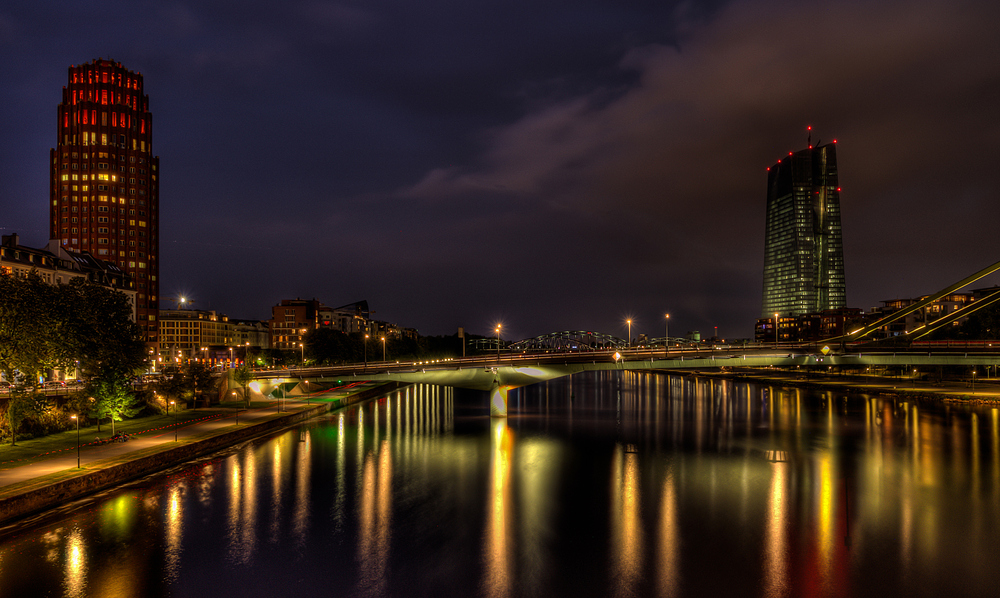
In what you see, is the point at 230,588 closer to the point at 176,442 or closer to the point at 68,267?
the point at 176,442

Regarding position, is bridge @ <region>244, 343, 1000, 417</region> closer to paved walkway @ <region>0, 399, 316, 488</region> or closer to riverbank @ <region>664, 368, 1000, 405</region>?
paved walkway @ <region>0, 399, 316, 488</region>

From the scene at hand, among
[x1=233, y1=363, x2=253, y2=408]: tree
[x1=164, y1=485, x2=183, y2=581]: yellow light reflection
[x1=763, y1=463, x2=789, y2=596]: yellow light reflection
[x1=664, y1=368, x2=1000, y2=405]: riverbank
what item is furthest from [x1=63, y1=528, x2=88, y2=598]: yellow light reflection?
[x1=664, y1=368, x2=1000, y2=405]: riverbank

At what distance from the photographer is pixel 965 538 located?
71.9 ft

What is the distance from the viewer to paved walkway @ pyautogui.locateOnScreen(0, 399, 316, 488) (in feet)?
83.6

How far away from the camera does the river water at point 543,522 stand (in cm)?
1762

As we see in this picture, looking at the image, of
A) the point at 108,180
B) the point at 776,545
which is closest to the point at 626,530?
the point at 776,545

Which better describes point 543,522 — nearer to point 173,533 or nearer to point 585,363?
point 173,533

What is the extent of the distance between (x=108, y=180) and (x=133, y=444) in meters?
121

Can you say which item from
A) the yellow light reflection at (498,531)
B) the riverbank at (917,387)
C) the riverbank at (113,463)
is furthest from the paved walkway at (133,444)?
the riverbank at (917,387)

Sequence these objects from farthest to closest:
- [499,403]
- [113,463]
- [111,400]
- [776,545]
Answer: [499,403] < [111,400] < [113,463] < [776,545]

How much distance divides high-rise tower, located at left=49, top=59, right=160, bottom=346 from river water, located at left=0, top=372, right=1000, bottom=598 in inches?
4302

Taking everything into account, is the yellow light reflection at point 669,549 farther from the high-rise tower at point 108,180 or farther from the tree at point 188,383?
the high-rise tower at point 108,180

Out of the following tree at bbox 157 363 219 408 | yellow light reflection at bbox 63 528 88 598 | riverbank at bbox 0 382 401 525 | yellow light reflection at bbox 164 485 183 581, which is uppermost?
tree at bbox 157 363 219 408

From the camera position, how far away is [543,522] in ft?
78.0
